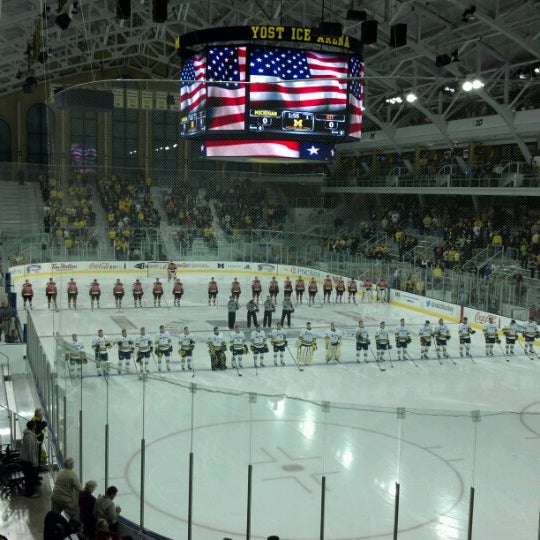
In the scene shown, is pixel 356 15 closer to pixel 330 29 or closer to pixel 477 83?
pixel 330 29

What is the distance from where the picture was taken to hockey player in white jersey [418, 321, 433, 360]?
1620cm

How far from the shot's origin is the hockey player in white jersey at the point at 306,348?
50.3 ft

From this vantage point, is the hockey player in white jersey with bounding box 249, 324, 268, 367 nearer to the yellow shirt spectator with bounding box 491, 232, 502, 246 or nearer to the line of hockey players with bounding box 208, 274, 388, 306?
the line of hockey players with bounding box 208, 274, 388, 306

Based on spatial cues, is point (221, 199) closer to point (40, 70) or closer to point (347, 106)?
point (347, 106)

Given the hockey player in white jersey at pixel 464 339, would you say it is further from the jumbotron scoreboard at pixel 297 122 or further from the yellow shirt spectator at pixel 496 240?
the yellow shirt spectator at pixel 496 240

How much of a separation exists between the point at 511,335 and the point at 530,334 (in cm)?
50

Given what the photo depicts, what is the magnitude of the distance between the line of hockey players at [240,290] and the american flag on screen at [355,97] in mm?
6833

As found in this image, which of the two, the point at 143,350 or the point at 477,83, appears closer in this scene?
the point at 477,83

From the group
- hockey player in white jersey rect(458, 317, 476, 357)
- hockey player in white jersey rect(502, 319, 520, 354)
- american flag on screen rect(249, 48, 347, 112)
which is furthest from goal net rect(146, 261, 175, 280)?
hockey player in white jersey rect(502, 319, 520, 354)

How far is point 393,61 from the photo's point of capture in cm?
2477

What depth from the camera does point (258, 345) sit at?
49.6ft

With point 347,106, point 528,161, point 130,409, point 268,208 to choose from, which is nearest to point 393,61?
point 528,161

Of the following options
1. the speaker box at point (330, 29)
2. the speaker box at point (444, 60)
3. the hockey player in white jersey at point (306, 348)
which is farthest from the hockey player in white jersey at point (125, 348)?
the speaker box at point (444, 60)

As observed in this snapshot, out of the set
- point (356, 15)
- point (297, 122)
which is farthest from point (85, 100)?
point (356, 15)
